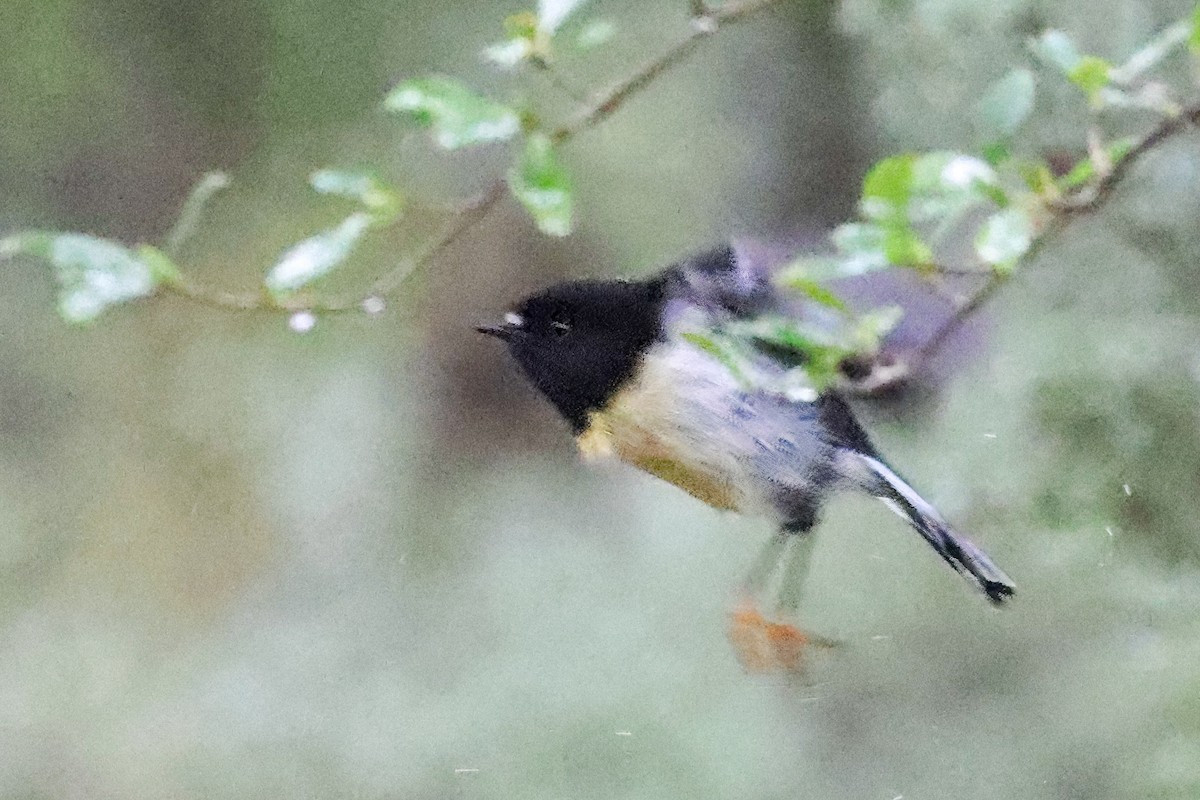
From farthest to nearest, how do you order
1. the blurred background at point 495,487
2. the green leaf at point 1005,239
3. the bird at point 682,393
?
the blurred background at point 495,487
the bird at point 682,393
the green leaf at point 1005,239

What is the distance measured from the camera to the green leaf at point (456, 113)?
0.33 metres

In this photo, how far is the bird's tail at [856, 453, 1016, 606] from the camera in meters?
0.51

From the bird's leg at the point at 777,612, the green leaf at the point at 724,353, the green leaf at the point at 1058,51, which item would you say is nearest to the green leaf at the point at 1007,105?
the green leaf at the point at 1058,51

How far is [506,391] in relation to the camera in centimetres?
70

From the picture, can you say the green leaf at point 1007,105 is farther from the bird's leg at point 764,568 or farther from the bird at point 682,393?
the bird's leg at point 764,568

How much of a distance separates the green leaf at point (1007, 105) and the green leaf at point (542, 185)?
0.47ft

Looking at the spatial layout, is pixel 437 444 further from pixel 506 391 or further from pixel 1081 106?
pixel 1081 106

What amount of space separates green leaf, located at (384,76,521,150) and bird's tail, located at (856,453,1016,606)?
244 mm

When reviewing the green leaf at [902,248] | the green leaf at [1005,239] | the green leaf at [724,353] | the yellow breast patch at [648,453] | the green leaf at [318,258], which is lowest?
the yellow breast patch at [648,453]

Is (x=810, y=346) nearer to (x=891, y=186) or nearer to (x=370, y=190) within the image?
(x=891, y=186)

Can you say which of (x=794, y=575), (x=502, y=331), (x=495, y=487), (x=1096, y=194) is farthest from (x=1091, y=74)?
(x=495, y=487)

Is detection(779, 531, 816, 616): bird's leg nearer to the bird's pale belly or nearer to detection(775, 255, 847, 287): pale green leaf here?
the bird's pale belly

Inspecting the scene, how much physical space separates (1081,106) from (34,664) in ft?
2.29

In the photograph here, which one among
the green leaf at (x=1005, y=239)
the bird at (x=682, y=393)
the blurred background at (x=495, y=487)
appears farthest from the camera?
the blurred background at (x=495, y=487)
